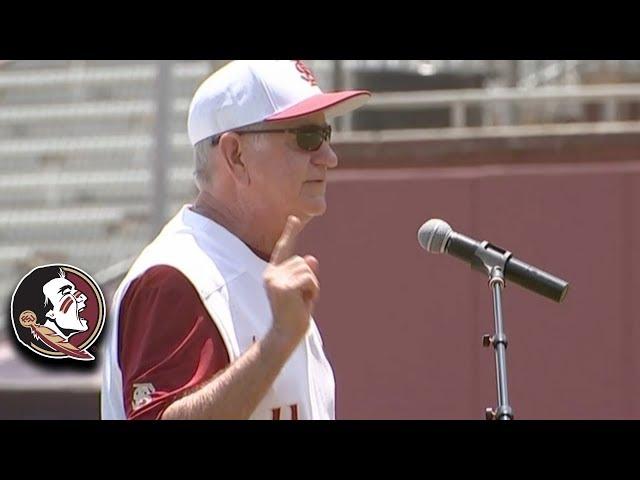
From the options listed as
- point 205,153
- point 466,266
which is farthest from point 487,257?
point 466,266

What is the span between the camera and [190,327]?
314 cm

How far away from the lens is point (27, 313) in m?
4.16

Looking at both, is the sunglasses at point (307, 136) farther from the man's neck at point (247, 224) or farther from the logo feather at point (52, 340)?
the logo feather at point (52, 340)

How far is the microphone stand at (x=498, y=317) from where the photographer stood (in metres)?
3.40

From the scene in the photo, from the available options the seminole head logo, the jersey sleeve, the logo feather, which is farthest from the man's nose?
the logo feather

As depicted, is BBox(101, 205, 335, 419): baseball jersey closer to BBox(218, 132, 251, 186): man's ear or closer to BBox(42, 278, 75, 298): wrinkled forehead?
BBox(218, 132, 251, 186): man's ear

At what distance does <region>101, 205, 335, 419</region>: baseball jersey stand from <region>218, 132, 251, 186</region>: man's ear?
0.13 m

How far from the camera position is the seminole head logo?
3891mm

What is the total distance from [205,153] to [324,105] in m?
0.29

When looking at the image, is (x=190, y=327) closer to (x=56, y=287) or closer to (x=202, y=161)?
(x=202, y=161)

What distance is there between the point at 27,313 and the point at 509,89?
5.46 metres

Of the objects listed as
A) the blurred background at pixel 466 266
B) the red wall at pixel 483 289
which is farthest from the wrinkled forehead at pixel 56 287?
the red wall at pixel 483 289
